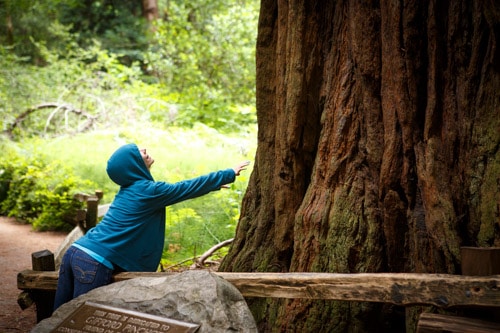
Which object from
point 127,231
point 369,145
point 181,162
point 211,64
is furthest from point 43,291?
point 211,64

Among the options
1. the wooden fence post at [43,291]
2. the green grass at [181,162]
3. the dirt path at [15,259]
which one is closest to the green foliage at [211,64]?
the green grass at [181,162]

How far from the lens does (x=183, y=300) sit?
4156mm

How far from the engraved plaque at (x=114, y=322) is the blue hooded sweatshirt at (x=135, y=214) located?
0.79m

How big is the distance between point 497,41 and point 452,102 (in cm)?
52

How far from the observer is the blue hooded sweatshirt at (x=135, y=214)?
509cm

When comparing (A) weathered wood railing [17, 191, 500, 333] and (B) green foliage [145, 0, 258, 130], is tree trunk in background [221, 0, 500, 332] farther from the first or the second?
(B) green foliage [145, 0, 258, 130]

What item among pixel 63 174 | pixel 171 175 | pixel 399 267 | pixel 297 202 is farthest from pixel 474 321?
pixel 63 174

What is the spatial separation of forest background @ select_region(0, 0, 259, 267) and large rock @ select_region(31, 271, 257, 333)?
144 inches

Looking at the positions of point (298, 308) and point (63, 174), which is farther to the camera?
point (63, 174)

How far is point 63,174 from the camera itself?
39.4 ft

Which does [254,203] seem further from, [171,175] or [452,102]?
[171,175]

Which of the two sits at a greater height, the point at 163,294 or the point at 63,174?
the point at 63,174

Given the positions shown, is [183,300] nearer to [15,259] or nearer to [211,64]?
[15,259]

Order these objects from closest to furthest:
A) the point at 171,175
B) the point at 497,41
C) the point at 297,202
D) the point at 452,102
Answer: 1. the point at 497,41
2. the point at 452,102
3. the point at 297,202
4. the point at 171,175
